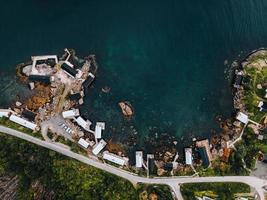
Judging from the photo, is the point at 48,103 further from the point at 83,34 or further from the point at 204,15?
the point at 204,15

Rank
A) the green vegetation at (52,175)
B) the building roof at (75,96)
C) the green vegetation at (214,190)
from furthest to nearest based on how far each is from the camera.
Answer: the building roof at (75,96) → the green vegetation at (214,190) → the green vegetation at (52,175)

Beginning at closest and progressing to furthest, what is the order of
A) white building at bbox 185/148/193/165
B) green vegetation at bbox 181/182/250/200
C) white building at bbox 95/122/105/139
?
green vegetation at bbox 181/182/250/200 < white building at bbox 95/122/105/139 < white building at bbox 185/148/193/165

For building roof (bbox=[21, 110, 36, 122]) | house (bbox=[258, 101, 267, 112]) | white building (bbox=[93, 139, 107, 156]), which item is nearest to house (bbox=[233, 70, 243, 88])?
house (bbox=[258, 101, 267, 112])

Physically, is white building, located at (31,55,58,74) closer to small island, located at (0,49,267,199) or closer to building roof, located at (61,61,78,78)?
small island, located at (0,49,267,199)

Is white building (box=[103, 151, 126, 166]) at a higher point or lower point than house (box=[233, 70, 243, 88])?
lower

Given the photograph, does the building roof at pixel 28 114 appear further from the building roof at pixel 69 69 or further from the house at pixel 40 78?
the building roof at pixel 69 69

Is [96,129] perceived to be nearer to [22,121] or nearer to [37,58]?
[22,121]

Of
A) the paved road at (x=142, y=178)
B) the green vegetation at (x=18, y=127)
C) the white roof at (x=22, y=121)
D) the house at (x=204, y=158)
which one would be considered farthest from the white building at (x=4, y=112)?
the house at (x=204, y=158)

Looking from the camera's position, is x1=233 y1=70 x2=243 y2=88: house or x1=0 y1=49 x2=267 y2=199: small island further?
x1=233 y1=70 x2=243 y2=88: house
